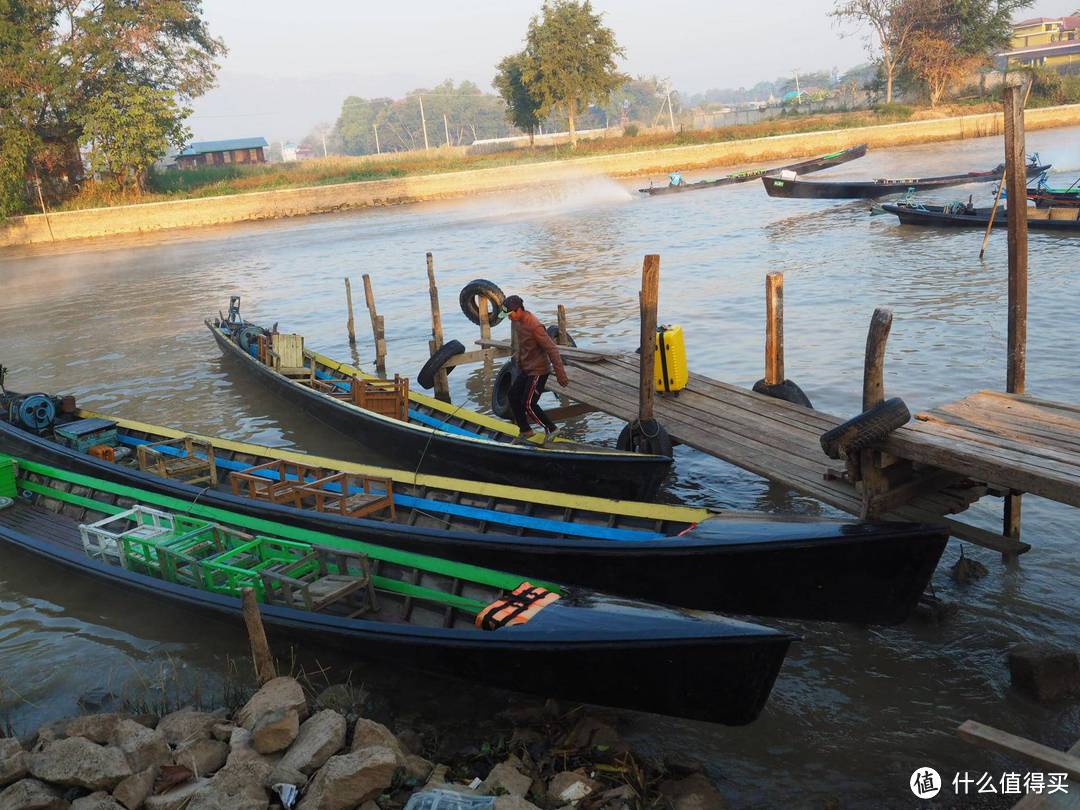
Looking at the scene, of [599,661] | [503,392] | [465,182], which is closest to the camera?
[599,661]

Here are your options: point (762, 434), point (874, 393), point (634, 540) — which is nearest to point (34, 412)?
point (634, 540)

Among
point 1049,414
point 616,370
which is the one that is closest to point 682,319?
point 616,370

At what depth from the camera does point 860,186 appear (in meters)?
30.8

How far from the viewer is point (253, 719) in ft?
17.3

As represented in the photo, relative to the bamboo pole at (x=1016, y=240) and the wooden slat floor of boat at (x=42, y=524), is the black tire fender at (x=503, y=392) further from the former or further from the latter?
the bamboo pole at (x=1016, y=240)

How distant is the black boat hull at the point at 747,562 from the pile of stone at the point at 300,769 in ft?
4.41

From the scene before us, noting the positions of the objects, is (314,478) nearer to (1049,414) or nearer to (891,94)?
(1049,414)

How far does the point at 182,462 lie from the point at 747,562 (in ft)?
19.6

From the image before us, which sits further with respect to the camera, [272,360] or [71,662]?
[272,360]

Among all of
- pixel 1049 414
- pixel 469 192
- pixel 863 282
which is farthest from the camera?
pixel 469 192

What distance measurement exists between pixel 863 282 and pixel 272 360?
12.6m

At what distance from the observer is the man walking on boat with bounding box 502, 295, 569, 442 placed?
8773mm

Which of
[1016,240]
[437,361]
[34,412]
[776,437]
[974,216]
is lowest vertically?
[776,437]

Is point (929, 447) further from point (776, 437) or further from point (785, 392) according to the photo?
point (785, 392)
